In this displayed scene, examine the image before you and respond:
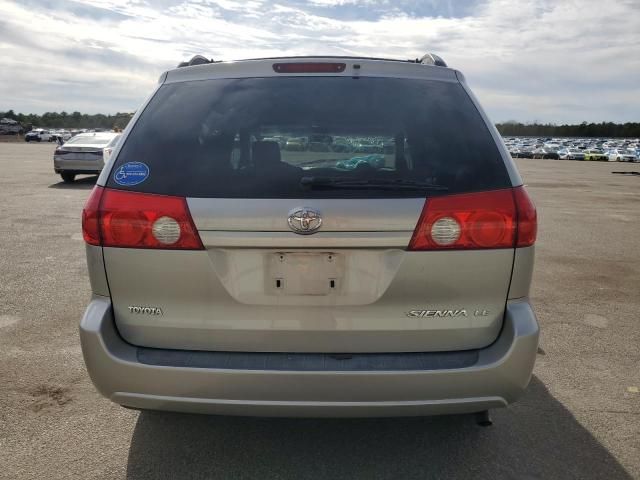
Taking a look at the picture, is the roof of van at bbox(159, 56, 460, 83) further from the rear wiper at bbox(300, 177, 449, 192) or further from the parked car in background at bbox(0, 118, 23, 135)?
the parked car in background at bbox(0, 118, 23, 135)

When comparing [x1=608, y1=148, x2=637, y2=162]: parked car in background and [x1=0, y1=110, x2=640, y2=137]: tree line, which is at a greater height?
[x1=608, y1=148, x2=637, y2=162]: parked car in background

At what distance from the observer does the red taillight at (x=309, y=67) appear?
2.80 m

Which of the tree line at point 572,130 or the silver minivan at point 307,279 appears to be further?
the tree line at point 572,130

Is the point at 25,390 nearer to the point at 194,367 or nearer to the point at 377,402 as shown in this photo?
the point at 194,367

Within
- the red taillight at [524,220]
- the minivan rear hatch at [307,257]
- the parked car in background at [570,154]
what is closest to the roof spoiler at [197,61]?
the minivan rear hatch at [307,257]

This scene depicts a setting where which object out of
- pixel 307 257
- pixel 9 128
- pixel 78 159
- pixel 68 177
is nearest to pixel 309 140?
pixel 307 257

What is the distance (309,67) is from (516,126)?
7554 inches

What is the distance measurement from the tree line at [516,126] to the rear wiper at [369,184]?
12700 cm

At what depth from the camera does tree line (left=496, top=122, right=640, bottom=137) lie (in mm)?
162500

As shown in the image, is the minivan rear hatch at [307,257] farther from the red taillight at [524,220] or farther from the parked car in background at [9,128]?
the parked car in background at [9,128]

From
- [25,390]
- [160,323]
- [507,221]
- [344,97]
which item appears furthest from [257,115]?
[25,390]

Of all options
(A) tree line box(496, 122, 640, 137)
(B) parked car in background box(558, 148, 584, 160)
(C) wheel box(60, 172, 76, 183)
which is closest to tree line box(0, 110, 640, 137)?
(A) tree line box(496, 122, 640, 137)

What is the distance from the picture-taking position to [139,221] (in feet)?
8.06

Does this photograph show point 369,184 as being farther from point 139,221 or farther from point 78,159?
point 78,159
